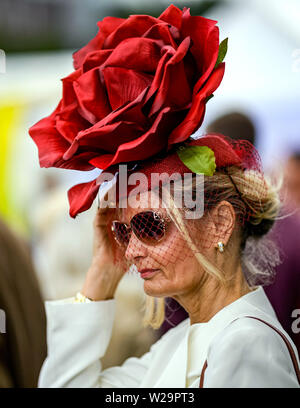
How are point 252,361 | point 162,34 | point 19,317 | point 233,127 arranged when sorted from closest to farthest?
point 252,361
point 162,34
point 19,317
point 233,127

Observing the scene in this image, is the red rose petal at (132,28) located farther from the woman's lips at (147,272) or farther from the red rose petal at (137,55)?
the woman's lips at (147,272)

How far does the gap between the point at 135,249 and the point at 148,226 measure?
0.06 metres

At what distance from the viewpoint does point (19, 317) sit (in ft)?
4.47

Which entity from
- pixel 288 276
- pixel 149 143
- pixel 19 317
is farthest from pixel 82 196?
pixel 288 276

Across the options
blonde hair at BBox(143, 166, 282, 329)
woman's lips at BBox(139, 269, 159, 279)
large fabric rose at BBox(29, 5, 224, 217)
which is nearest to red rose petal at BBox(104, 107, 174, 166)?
large fabric rose at BBox(29, 5, 224, 217)

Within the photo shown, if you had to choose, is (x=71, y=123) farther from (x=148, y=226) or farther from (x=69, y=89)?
(x=148, y=226)

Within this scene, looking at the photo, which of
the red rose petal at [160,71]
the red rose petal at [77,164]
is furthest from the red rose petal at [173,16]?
the red rose petal at [77,164]

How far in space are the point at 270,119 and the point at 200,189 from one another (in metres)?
1.24

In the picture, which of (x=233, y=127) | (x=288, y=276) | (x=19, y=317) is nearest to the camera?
(x=19, y=317)

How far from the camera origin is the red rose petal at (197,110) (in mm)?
808

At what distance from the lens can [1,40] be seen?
155cm

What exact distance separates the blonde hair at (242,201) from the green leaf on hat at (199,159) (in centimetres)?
5

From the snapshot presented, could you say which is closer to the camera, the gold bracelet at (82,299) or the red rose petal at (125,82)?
the red rose petal at (125,82)
